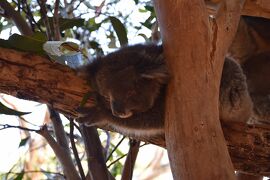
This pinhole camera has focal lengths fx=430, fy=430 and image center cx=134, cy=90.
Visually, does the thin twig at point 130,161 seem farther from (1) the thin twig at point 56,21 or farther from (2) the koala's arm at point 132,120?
(1) the thin twig at point 56,21

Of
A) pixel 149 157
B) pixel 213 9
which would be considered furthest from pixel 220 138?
pixel 149 157

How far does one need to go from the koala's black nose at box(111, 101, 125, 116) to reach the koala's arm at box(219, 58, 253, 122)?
0.40 metres

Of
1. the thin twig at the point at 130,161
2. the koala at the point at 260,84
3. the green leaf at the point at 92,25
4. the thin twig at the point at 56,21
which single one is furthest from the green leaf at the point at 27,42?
the koala at the point at 260,84

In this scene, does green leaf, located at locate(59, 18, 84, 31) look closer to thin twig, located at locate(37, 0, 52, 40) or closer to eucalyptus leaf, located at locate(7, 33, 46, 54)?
thin twig, located at locate(37, 0, 52, 40)

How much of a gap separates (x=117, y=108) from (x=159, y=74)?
25cm

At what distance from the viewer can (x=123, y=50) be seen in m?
1.62

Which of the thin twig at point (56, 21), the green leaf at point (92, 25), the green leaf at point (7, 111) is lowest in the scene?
the green leaf at point (7, 111)

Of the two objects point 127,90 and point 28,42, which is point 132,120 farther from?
point 28,42

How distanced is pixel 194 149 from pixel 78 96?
561mm

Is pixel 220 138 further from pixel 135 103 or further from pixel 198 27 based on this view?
pixel 135 103

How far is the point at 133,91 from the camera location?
1508 millimetres

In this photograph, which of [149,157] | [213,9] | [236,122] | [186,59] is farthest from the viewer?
[149,157]

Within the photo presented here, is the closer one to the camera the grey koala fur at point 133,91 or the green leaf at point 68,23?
the grey koala fur at point 133,91

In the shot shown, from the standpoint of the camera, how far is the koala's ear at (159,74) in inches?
47.8
